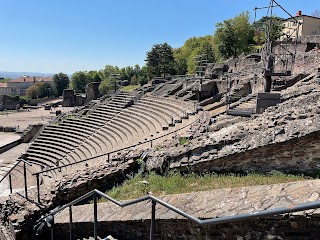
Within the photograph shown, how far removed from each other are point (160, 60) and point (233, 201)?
162ft

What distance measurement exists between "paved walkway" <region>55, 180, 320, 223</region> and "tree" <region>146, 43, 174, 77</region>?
158 feet

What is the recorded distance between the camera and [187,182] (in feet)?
22.5

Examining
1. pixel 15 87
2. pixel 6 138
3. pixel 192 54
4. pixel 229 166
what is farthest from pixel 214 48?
pixel 15 87

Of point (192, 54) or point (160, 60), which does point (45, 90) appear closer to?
point (160, 60)

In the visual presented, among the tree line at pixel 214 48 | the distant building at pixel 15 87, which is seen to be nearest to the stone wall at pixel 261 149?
the tree line at pixel 214 48

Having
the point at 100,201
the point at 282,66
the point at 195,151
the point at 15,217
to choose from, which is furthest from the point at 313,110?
the point at 282,66

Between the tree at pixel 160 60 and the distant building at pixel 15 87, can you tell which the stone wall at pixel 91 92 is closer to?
the tree at pixel 160 60

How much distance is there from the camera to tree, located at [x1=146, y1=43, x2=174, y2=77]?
171 feet

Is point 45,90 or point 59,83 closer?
point 45,90

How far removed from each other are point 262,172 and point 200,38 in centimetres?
6458

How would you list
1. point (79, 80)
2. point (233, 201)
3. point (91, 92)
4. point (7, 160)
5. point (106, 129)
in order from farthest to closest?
point (79, 80), point (91, 92), point (7, 160), point (106, 129), point (233, 201)

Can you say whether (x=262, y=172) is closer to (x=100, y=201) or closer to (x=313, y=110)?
(x=313, y=110)

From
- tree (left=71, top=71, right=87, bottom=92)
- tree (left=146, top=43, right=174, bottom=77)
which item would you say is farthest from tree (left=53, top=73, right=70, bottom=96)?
tree (left=146, top=43, right=174, bottom=77)

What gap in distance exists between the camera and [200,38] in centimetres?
6712
